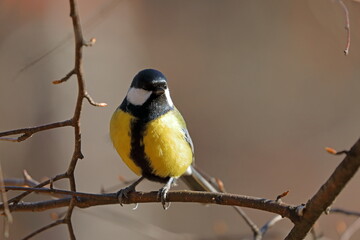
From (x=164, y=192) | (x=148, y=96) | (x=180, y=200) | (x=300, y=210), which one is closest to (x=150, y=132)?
(x=148, y=96)

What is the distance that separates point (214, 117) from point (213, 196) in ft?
16.4

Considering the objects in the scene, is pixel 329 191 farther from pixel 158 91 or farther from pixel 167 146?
pixel 158 91

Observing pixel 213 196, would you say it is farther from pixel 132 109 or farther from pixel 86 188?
pixel 86 188

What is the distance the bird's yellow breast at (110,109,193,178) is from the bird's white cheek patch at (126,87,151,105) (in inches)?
3.2

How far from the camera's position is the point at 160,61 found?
7.21 m

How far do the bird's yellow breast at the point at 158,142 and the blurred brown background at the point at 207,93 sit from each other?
2.71 meters

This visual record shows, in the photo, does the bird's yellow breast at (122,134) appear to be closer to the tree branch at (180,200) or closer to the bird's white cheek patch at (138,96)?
the bird's white cheek patch at (138,96)

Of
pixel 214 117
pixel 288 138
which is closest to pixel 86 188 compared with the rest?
pixel 214 117

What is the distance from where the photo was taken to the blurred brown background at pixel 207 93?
5.67 meters

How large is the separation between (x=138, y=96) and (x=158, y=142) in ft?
0.88

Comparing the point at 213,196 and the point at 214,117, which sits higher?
the point at 213,196

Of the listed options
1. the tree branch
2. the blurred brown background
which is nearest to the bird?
the tree branch

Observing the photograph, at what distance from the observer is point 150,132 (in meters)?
2.58

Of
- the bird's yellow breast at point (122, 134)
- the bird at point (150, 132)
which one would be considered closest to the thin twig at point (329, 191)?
the bird at point (150, 132)
